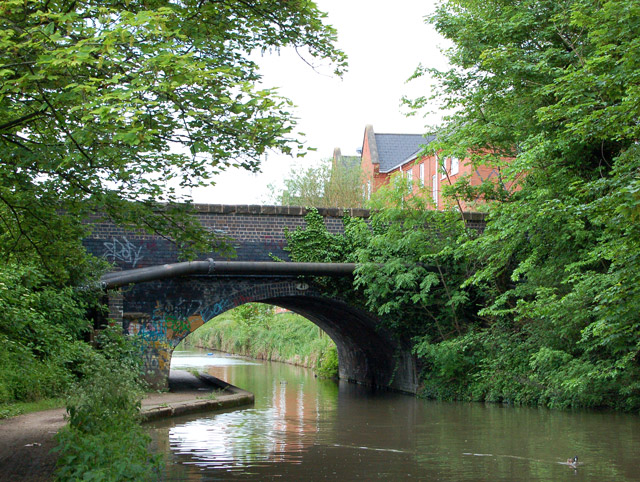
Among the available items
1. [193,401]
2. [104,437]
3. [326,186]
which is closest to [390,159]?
[326,186]

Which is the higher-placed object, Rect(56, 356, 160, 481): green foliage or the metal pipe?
the metal pipe

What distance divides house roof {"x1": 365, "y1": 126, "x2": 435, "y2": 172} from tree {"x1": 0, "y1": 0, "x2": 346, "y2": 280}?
2937 centimetres

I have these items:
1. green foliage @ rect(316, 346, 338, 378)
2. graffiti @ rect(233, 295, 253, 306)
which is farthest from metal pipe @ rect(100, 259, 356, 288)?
green foliage @ rect(316, 346, 338, 378)

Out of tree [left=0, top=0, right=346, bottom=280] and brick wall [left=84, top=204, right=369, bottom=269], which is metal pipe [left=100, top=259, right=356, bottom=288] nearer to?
brick wall [left=84, top=204, right=369, bottom=269]

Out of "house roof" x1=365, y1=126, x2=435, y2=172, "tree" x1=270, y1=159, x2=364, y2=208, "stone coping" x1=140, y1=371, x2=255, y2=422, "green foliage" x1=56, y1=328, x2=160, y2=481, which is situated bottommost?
"stone coping" x1=140, y1=371, x2=255, y2=422

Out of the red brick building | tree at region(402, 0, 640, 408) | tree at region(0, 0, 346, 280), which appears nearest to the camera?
tree at region(0, 0, 346, 280)

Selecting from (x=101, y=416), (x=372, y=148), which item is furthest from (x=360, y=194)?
(x=101, y=416)

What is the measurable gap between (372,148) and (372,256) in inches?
863

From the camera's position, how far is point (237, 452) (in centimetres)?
968

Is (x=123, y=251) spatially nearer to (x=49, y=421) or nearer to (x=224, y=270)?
(x=224, y=270)

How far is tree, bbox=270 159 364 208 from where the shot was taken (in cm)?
3244

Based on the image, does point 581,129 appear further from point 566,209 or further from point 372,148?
point 372,148

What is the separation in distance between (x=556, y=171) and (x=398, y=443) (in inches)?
254

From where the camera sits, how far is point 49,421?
10.4 meters
